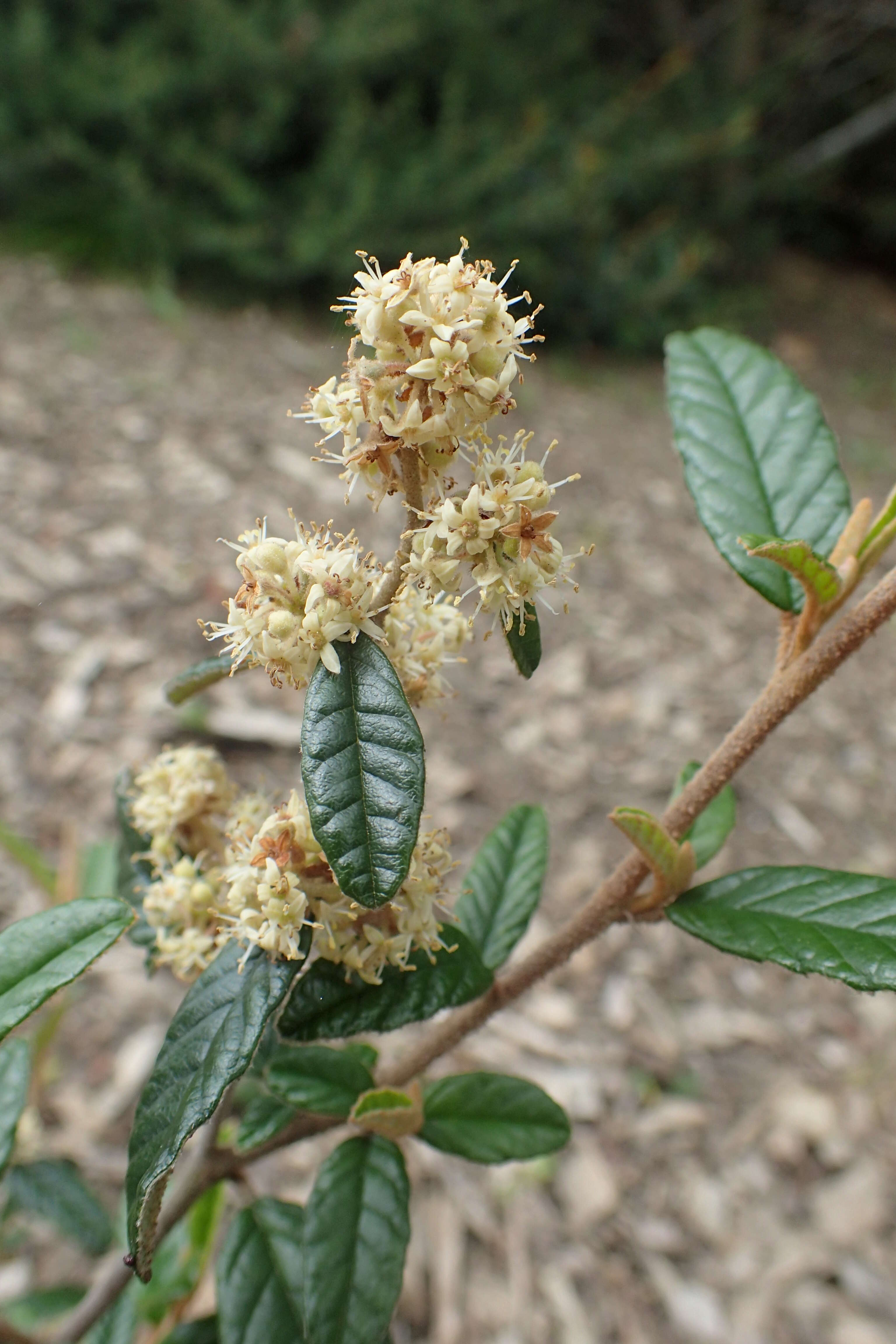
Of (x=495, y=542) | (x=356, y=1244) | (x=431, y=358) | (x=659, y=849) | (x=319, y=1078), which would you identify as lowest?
(x=356, y=1244)

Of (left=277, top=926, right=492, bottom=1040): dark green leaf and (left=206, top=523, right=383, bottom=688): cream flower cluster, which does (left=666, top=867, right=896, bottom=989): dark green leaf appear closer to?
(left=277, top=926, right=492, bottom=1040): dark green leaf

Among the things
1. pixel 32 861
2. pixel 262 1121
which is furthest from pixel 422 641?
pixel 32 861

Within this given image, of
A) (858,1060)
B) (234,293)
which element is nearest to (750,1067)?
(858,1060)

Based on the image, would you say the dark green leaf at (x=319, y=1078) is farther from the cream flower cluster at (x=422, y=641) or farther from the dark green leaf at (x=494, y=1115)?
the cream flower cluster at (x=422, y=641)

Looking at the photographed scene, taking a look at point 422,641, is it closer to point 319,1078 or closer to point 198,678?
point 198,678

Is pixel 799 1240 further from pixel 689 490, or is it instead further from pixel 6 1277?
pixel 689 490

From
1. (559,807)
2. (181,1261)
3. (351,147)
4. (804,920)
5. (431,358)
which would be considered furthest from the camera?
(351,147)

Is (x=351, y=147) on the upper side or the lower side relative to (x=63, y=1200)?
upper
